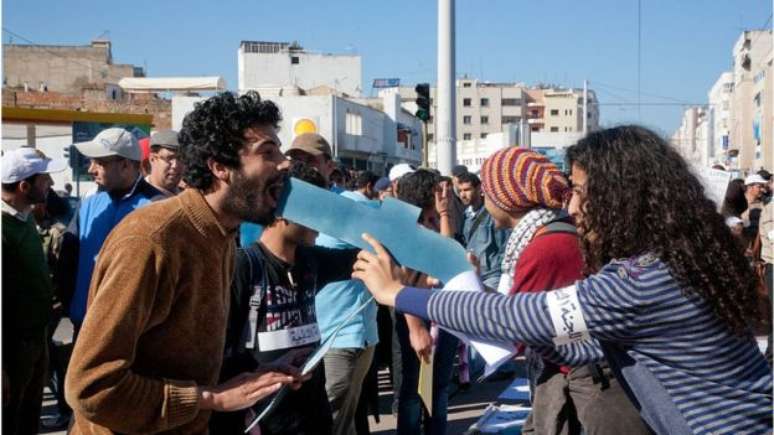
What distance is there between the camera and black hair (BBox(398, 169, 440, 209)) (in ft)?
20.8

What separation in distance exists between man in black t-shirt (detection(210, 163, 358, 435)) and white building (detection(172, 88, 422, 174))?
36.1m

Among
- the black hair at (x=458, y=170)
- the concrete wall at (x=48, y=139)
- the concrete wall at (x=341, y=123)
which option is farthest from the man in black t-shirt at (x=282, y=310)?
the concrete wall at (x=341, y=123)

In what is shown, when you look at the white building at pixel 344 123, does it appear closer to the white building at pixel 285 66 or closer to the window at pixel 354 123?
the window at pixel 354 123

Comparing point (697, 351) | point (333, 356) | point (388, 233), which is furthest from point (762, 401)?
point (333, 356)

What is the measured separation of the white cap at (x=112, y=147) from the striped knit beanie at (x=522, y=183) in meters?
2.51

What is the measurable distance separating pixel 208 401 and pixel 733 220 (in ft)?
25.2

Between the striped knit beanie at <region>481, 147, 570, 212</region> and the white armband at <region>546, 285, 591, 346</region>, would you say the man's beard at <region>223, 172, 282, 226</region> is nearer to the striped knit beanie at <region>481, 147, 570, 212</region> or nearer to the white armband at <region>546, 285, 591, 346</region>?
the white armband at <region>546, 285, 591, 346</region>

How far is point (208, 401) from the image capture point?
2.47 meters

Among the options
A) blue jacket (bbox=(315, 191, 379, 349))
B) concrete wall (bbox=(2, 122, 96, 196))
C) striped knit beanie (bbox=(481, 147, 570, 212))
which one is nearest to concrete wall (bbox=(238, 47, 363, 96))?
concrete wall (bbox=(2, 122, 96, 196))

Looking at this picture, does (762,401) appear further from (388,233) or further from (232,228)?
(232,228)

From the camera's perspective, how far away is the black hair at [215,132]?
271cm

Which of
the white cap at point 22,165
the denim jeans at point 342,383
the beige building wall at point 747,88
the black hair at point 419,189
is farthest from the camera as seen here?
the beige building wall at point 747,88

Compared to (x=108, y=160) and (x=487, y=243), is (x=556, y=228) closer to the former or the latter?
(x=108, y=160)

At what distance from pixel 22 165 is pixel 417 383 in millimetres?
2839
